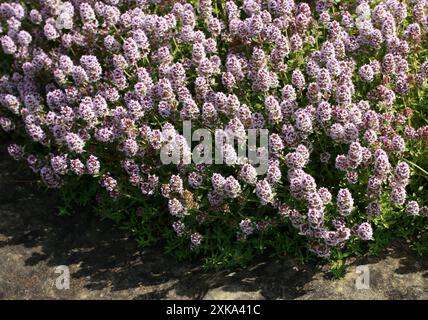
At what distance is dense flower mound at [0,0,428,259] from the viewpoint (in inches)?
253

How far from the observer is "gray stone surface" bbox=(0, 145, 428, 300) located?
6.44 m

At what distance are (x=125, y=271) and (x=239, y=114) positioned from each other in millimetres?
2074

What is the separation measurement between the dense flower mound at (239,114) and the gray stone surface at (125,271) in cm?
25

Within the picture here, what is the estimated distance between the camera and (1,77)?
8.56 metres

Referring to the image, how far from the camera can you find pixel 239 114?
664 cm

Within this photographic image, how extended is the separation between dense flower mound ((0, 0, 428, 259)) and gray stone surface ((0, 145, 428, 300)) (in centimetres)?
25

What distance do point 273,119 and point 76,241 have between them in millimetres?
2636

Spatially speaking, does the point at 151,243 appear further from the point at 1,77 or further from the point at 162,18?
the point at 1,77

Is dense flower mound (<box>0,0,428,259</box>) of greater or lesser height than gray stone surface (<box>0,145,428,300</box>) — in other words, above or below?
above

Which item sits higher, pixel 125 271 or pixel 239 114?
pixel 239 114

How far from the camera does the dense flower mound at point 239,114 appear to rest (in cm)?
641

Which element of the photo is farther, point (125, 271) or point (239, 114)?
point (125, 271)

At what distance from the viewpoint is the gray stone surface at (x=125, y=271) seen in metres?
6.44

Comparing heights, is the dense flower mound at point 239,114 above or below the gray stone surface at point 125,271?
above
